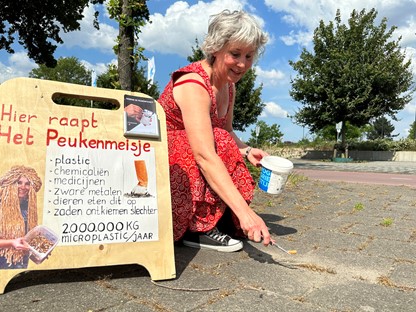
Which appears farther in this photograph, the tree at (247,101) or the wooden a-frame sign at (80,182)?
the tree at (247,101)

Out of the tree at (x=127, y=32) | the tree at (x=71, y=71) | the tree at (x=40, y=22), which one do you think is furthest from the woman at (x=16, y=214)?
the tree at (x=71, y=71)

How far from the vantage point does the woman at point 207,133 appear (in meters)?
2.06

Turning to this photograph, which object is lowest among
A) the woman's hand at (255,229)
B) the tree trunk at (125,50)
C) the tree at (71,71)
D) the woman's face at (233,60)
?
the woman's hand at (255,229)

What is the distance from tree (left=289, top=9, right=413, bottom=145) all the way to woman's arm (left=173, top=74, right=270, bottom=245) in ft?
68.3

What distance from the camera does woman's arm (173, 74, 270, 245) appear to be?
5.89ft

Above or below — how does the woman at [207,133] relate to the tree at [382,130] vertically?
below

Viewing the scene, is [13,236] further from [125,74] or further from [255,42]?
[125,74]

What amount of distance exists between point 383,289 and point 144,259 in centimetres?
116

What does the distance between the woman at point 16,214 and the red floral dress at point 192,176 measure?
88 cm

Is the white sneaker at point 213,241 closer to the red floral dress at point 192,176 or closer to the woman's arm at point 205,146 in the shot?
the red floral dress at point 192,176

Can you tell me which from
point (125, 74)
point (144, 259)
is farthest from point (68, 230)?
point (125, 74)

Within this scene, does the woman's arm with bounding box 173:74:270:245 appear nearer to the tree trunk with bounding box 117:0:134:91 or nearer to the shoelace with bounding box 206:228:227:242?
the shoelace with bounding box 206:228:227:242

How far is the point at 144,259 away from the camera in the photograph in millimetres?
1798

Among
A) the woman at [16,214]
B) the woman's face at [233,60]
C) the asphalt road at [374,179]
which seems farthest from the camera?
the asphalt road at [374,179]
